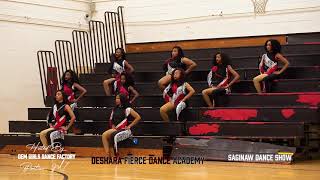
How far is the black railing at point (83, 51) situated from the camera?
13.6m

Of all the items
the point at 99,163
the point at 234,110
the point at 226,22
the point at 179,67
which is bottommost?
the point at 99,163

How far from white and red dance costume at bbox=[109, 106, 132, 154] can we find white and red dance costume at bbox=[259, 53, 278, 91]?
259 centimetres

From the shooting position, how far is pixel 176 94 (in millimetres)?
10633

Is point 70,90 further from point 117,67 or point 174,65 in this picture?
point 174,65

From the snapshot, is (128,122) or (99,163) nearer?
(99,163)

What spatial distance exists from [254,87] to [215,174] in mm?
3771

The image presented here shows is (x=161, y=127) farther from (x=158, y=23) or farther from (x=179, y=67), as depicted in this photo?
(x=158, y=23)

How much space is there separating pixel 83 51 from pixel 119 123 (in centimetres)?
477

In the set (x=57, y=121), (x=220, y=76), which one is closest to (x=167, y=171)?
(x=220, y=76)

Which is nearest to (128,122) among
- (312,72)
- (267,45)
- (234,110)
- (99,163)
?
(99,163)

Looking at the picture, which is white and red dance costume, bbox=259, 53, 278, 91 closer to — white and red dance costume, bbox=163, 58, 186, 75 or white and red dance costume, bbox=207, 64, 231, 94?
white and red dance costume, bbox=207, 64, 231, 94

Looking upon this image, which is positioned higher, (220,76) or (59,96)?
(220,76)

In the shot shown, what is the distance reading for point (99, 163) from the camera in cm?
948

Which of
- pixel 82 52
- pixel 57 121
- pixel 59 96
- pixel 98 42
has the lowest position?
pixel 57 121
